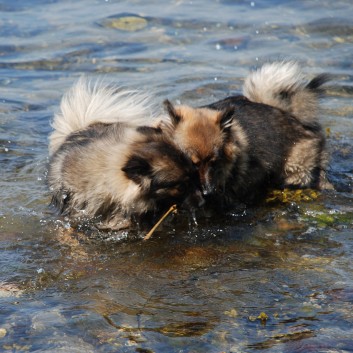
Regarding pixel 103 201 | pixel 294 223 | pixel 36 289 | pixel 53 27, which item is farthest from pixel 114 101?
pixel 53 27

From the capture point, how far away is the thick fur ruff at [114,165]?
506cm

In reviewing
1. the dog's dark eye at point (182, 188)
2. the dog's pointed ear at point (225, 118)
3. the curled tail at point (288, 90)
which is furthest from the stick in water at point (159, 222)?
the curled tail at point (288, 90)

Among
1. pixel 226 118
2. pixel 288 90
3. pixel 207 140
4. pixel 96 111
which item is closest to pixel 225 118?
pixel 226 118

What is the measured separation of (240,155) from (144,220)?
3.03ft

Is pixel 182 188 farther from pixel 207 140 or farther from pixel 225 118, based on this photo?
pixel 225 118

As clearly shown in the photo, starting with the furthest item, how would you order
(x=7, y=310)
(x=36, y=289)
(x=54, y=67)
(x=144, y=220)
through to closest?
(x=54, y=67) < (x=144, y=220) < (x=36, y=289) < (x=7, y=310)

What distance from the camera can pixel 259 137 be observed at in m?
6.16

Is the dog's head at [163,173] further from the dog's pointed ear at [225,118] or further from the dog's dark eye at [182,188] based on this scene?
the dog's pointed ear at [225,118]

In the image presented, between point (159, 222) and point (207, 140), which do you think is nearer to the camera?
point (207, 140)

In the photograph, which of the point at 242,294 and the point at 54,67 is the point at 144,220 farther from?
the point at 54,67

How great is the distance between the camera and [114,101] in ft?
21.5

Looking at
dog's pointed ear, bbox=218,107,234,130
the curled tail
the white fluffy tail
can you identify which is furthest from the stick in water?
the curled tail

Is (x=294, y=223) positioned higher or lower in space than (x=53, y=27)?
lower

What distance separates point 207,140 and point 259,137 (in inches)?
41.3
